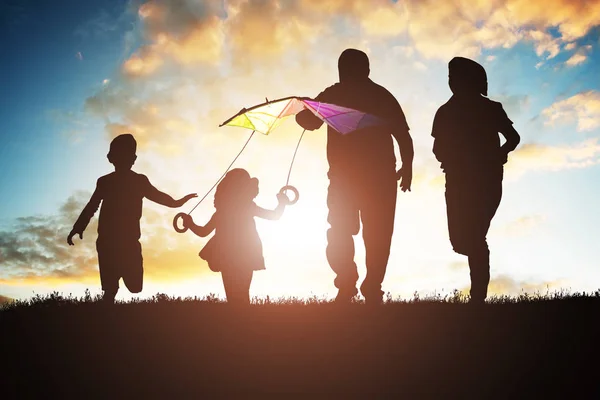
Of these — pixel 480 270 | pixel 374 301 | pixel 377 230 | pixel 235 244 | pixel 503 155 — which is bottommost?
pixel 374 301

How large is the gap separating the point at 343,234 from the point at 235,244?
1.63 meters

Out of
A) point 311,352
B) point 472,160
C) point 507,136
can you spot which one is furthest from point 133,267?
point 507,136

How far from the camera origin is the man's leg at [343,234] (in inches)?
373

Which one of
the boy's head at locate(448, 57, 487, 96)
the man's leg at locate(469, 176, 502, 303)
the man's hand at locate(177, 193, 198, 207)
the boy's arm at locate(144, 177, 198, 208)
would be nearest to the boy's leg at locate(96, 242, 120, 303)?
the boy's arm at locate(144, 177, 198, 208)

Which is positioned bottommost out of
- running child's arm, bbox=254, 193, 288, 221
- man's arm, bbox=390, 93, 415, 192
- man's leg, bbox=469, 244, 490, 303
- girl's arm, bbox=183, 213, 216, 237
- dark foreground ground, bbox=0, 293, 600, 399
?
dark foreground ground, bbox=0, 293, 600, 399

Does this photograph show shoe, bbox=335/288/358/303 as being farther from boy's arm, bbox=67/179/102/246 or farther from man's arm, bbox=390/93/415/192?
boy's arm, bbox=67/179/102/246

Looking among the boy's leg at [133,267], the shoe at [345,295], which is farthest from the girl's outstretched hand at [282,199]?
the boy's leg at [133,267]

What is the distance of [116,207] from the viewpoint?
10984mm

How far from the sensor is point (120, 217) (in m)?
11.0

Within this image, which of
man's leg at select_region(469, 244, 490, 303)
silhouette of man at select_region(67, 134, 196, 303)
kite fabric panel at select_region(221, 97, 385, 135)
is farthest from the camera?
silhouette of man at select_region(67, 134, 196, 303)

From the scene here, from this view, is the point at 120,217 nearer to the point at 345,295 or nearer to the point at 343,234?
the point at 343,234

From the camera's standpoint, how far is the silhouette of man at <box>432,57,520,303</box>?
998cm

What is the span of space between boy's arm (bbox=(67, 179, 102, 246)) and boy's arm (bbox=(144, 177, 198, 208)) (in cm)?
85

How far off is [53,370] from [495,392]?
17.0 ft
